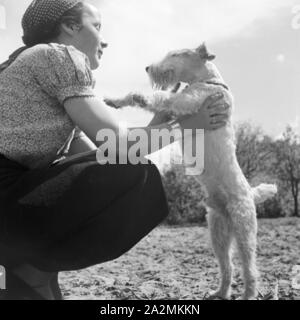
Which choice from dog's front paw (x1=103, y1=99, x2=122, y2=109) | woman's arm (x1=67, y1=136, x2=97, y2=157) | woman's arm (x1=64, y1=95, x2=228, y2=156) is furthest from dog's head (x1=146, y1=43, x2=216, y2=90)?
woman's arm (x1=64, y1=95, x2=228, y2=156)

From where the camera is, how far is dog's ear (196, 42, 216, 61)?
129 inches

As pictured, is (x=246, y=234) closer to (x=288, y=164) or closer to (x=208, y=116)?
(x=208, y=116)

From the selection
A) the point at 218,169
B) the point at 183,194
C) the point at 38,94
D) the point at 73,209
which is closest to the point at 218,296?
the point at 218,169

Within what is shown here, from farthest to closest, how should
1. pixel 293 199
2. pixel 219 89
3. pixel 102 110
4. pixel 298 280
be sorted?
1. pixel 293 199
2. pixel 298 280
3. pixel 219 89
4. pixel 102 110

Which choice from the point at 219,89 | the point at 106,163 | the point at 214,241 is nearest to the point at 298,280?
the point at 214,241

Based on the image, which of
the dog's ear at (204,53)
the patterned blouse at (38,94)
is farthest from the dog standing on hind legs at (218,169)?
the patterned blouse at (38,94)

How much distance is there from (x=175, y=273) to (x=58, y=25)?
2720 mm

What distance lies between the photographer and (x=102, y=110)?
2172 mm

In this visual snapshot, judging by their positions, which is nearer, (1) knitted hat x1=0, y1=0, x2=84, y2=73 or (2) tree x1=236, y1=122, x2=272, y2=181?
(1) knitted hat x1=0, y1=0, x2=84, y2=73

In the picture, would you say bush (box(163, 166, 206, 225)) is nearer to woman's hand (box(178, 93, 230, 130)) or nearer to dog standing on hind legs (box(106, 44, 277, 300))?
dog standing on hind legs (box(106, 44, 277, 300))

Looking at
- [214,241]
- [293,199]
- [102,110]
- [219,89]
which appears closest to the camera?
[102,110]
